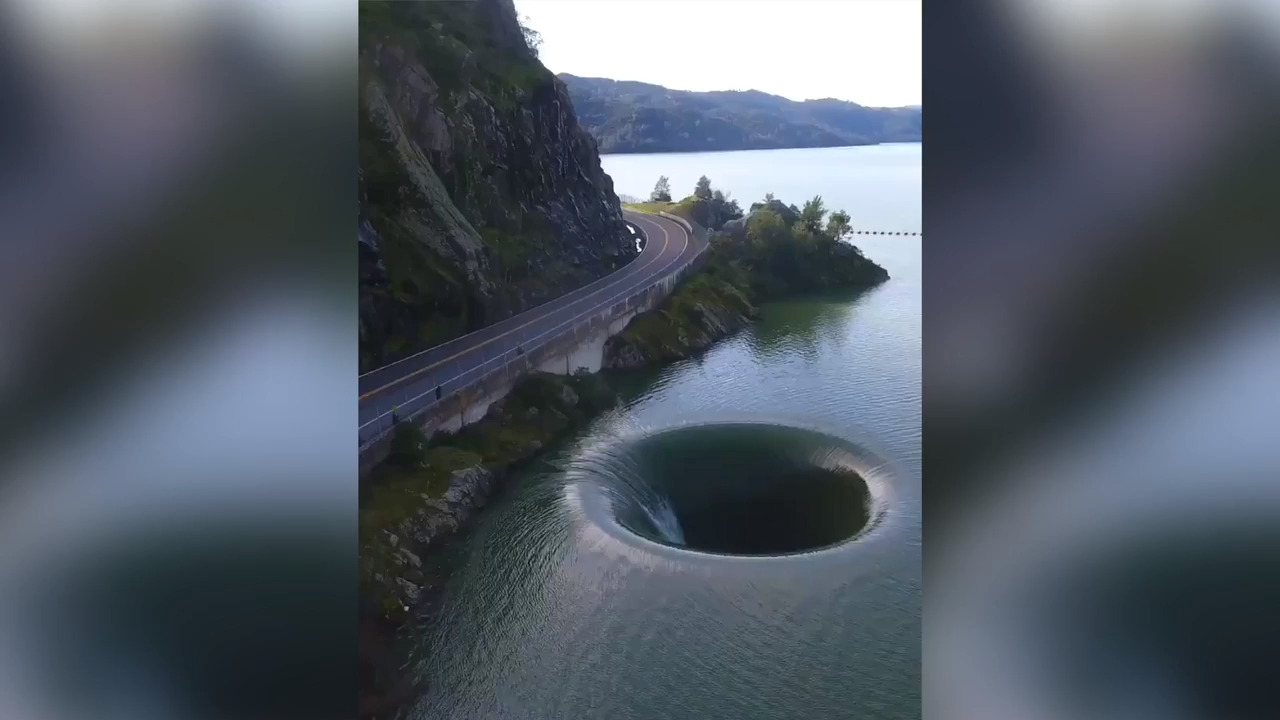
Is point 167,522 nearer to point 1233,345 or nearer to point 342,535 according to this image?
point 342,535

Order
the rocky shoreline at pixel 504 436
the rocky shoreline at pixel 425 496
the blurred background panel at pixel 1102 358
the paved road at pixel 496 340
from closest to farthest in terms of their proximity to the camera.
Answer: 1. the blurred background panel at pixel 1102 358
2. the rocky shoreline at pixel 425 496
3. the rocky shoreline at pixel 504 436
4. the paved road at pixel 496 340

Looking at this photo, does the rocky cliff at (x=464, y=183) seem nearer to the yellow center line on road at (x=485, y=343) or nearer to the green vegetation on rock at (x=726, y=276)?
the yellow center line on road at (x=485, y=343)

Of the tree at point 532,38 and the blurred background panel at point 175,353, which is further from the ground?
the tree at point 532,38

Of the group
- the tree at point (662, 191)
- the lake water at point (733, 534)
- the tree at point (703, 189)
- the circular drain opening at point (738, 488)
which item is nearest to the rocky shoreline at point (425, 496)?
the lake water at point (733, 534)

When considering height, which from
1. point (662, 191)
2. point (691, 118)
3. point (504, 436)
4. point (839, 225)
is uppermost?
point (691, 118)

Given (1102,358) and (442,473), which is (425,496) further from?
(1102,358)

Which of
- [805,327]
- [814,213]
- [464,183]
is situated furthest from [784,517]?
[464,183]

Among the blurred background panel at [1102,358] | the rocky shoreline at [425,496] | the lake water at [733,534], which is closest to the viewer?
the blurred background panel at [1102,358]

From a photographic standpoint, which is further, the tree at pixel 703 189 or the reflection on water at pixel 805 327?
the tree at pixel 703 189
